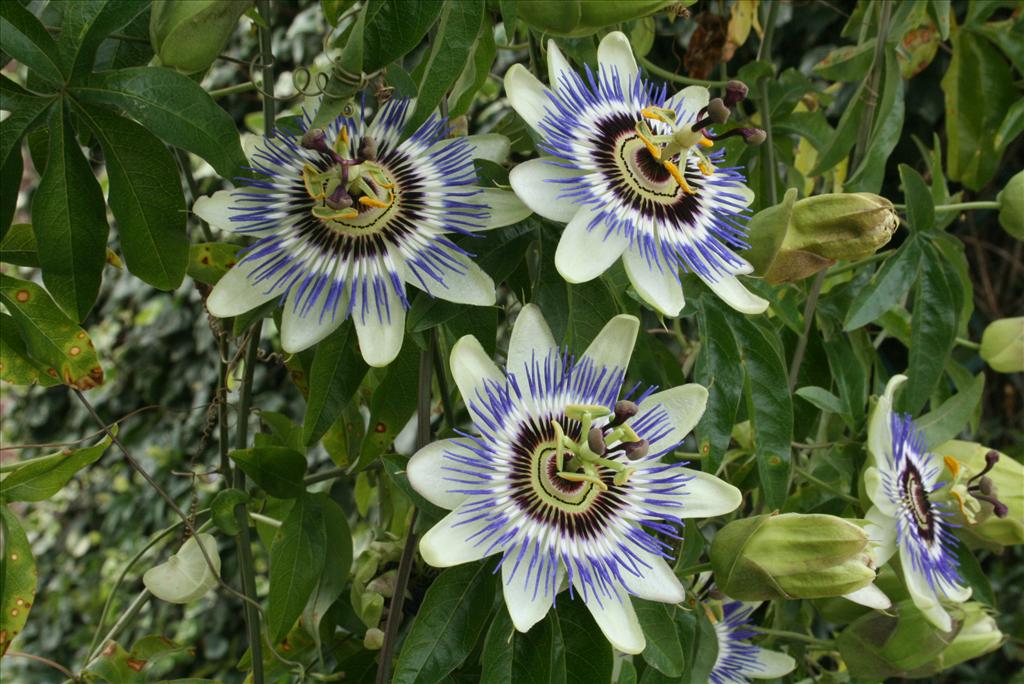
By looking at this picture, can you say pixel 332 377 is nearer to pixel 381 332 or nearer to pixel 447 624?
pixel 381 332

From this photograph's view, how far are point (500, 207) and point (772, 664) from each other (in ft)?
2.13

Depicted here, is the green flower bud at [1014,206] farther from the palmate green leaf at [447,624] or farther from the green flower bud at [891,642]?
A: the palmate green leaf at [447,624]

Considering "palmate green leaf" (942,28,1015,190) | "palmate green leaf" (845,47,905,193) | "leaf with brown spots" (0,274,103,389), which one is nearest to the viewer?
Answer: "leaf with brown spots" (0,274,103,389)

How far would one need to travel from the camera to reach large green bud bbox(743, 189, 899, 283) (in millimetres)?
938

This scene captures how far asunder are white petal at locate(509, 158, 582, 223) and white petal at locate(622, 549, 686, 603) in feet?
0.93

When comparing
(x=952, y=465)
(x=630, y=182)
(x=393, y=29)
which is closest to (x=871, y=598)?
(x=952, y=465)

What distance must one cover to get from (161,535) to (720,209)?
756 millimetres

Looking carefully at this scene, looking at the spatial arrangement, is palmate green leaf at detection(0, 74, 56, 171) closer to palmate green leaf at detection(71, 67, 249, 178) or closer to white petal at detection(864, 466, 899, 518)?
palmate green leaf at detection(71, 67, 249, 178)

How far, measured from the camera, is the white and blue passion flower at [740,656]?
1.15 metres

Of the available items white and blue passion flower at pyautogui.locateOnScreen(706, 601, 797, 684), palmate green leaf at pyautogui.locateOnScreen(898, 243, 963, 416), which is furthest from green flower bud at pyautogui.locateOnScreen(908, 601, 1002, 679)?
palmate green leaf at pyautogui.locateOnScreen(898, 243, 963, 416)

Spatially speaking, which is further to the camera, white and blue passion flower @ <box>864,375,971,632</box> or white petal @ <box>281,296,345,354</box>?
white and blue passion flower @ <box>864,375,971,632</box>

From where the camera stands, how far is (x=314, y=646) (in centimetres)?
121

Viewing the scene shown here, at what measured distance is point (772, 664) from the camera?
46.6 inches

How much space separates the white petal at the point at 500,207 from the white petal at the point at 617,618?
0.29 m
